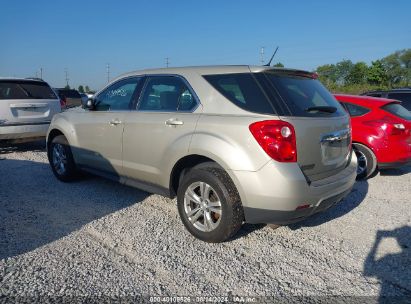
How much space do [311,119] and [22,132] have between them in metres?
6.59

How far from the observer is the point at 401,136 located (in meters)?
5.92

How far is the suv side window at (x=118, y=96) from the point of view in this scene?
4621mm

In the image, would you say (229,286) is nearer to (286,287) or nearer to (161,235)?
(286,287)

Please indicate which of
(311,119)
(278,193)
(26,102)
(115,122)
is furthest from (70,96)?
(278,193)

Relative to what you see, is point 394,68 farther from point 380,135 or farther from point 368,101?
point 380,135

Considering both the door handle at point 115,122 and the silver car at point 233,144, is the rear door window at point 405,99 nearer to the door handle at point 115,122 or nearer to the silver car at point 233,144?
the silver car at point 233,144

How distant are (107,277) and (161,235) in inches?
35.9

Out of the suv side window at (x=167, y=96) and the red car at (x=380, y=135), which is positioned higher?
the suv side window at (x=167, y=96)

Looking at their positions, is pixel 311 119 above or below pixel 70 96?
above

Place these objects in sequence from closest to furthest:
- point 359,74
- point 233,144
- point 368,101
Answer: point 233,144, point 368,101, point 359,74

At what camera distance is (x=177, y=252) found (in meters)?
3.44

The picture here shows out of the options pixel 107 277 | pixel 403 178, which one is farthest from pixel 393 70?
pixel 107 277

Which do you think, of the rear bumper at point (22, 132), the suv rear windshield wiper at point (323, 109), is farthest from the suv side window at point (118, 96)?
the rear bumper at point (22, 132)

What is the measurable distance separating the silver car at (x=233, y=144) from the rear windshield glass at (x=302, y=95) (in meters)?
0.01
